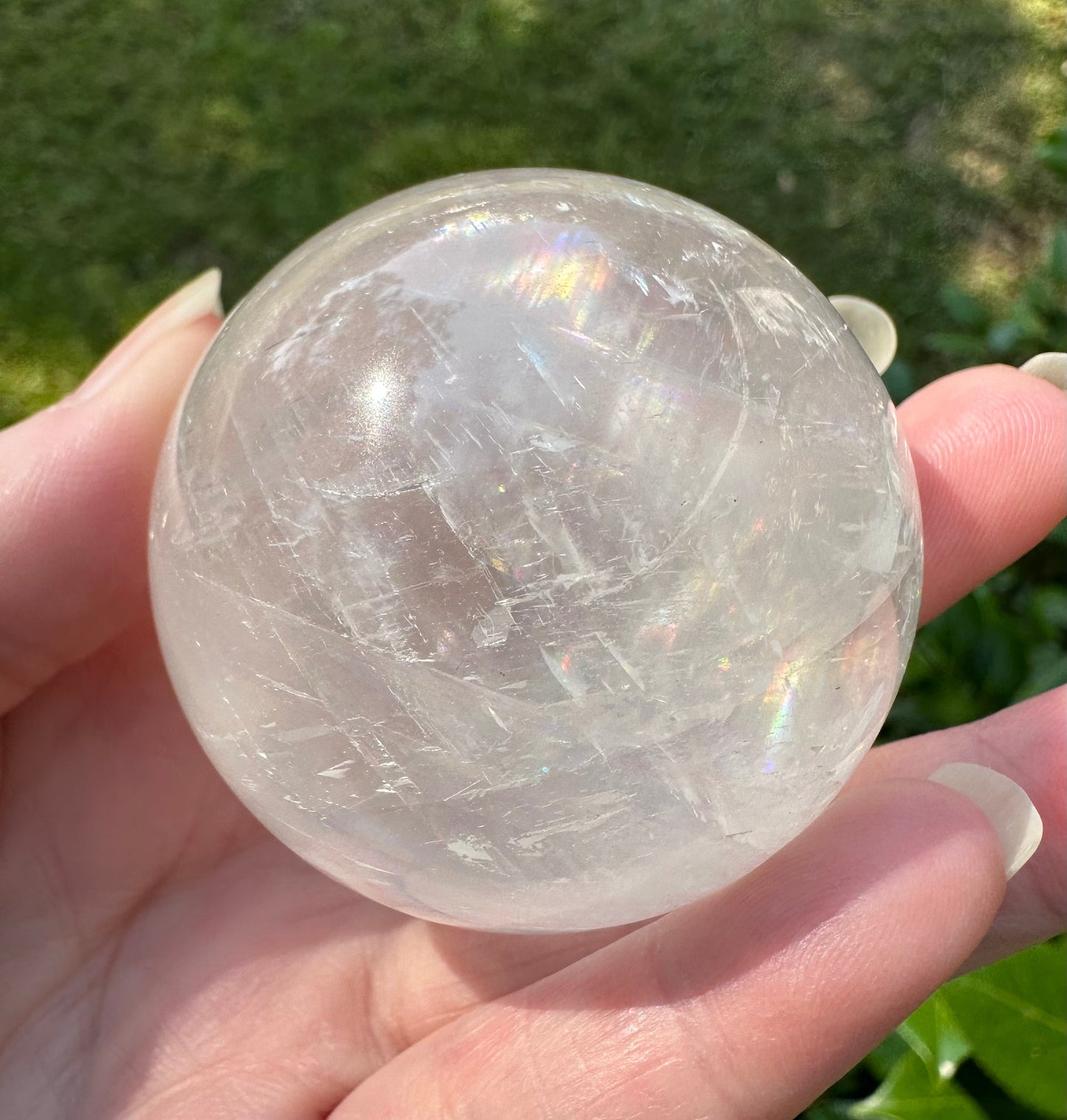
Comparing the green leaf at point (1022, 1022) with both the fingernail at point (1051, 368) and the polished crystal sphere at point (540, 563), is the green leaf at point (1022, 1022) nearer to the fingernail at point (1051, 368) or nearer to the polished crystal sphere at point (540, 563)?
the polished crystal sphere at point (540, 563)

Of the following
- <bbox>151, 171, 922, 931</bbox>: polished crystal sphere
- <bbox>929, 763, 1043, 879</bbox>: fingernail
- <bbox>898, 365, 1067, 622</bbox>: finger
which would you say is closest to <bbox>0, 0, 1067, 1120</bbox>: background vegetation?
<bbox>898, 365, 1067, 622</bbox>: finger

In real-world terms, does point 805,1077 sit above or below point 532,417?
below

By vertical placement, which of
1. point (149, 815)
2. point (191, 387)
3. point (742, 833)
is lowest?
point (149, 815)

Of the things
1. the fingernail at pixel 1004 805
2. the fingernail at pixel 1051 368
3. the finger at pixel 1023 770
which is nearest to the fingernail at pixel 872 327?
the fingernail at pixel 1051 368

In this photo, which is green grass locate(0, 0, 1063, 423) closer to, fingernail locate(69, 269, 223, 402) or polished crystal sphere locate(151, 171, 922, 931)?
fingernail locate(69, 269, 223, 402)

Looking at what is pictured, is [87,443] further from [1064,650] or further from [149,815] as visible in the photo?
[1064,650]

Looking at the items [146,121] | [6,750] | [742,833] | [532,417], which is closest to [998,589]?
[742,833]

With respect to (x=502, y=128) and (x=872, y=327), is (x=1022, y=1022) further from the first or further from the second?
(x=502, y=128)
